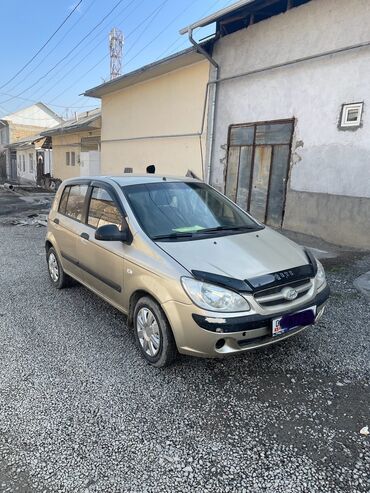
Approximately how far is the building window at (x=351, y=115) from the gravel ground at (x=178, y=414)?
434 cm

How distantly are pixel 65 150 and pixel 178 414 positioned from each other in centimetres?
2206

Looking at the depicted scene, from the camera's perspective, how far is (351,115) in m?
6.76

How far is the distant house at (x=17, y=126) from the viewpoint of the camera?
37.3 meters

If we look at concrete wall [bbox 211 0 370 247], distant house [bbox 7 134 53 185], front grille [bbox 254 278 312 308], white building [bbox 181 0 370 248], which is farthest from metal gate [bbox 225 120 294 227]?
distant house [bbox 7 134 53 185]

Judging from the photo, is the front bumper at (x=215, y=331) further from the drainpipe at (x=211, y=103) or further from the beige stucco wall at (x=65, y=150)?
the beige stucco wall at (x=65, y=150)

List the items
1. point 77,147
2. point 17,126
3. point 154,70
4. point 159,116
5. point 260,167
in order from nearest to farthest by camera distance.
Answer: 1. point 260,167
2. point 154,70
3. point 159,116
4. point 77,147
5. point 17,126

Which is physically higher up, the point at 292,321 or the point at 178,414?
the point at 292,321

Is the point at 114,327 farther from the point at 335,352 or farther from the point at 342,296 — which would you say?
the point at 342,296

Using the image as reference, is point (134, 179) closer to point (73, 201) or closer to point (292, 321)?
point (73, 201)

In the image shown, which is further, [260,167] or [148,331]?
[260,167]

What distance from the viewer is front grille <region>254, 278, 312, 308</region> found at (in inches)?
104

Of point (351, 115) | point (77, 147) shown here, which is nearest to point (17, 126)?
point (77, 147)

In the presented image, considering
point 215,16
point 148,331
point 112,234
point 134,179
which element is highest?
point 215,16

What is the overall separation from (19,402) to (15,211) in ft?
39.2
